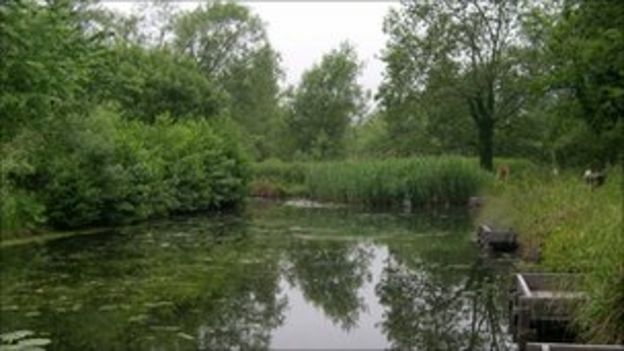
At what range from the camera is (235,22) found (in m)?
54.1

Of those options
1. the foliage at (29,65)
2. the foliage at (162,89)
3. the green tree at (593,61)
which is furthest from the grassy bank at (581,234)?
the foliage at (162,89)

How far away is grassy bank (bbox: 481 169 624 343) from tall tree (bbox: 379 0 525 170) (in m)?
18.4

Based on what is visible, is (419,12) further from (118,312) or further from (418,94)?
(118,312)

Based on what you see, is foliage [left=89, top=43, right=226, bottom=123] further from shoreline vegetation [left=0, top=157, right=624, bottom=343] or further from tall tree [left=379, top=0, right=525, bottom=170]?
tall tree [left=379, top=0, right=525, bottom=170]

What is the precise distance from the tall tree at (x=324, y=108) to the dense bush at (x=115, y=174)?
67.6 feet

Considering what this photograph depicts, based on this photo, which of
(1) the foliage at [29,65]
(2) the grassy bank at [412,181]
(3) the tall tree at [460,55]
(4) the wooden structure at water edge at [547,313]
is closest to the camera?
(4) the wooden structure at water edge at [547,313]

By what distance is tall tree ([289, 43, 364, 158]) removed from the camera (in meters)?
52.7

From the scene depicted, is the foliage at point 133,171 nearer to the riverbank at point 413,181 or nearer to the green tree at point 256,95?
the riverbank at point 413,181

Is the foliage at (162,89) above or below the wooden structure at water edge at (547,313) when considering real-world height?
above

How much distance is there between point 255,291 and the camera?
44.4 ft

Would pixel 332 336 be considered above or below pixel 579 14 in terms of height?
below

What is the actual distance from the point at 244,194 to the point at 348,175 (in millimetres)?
4477

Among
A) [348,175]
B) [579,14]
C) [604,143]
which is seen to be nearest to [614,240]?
[579,14]

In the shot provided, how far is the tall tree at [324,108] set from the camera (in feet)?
173
